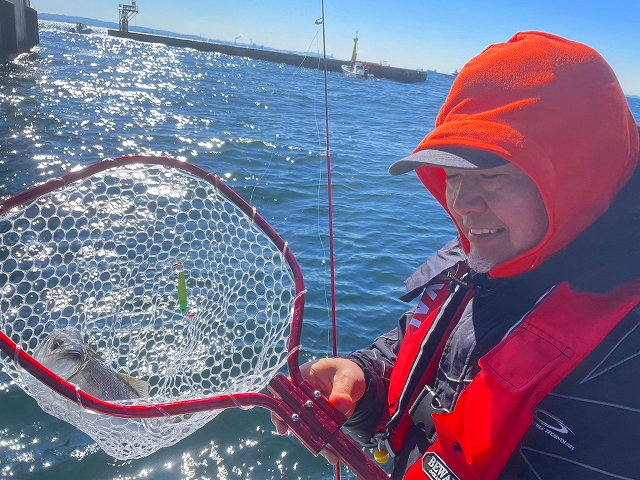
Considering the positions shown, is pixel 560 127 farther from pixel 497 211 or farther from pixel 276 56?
pixel 276 56

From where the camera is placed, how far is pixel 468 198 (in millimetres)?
1844

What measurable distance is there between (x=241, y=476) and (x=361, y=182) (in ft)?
27.1

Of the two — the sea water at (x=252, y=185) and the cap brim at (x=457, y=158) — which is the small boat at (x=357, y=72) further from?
the cap brim at (x=457, y=158)

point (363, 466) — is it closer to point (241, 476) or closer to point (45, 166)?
point (241, 476)

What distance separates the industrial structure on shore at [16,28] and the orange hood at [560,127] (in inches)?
1128

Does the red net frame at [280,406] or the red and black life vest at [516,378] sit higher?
the red and black life vest at [516,378]

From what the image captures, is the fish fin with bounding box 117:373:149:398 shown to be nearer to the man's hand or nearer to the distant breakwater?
the man's hand

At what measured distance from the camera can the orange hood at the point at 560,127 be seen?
155 centimetres

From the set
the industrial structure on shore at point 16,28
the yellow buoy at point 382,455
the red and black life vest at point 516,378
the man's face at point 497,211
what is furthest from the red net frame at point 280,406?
the industrial structure on shore at point 16,28

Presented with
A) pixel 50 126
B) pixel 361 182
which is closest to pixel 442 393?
pixel 361 182

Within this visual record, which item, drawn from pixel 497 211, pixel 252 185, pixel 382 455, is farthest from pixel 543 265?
pixel 252 185

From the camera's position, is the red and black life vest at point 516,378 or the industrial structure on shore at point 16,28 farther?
the industrial structure on shore at point 16,28

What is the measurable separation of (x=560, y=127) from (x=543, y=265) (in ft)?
1.66

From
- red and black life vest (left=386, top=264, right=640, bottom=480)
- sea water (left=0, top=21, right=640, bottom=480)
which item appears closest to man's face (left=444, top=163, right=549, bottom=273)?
red and black life vest (left=386, top=264, right=640, bottom=480)
